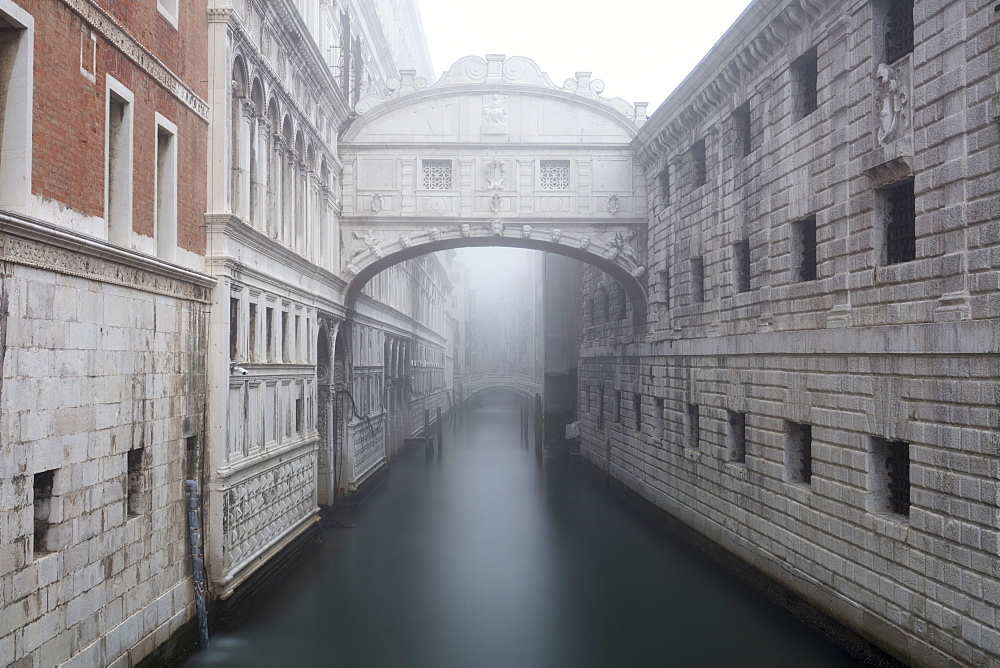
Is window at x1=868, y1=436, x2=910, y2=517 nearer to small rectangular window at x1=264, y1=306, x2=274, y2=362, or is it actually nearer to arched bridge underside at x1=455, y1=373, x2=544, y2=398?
small rectangular window at x1=264, y1=306, x2=274, y2=362

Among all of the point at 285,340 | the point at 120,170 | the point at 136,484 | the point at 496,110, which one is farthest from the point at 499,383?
the point at 120,170

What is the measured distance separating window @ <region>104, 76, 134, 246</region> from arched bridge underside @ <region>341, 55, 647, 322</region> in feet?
33.9

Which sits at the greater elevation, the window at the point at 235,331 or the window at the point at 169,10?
the window at the point at 169,10

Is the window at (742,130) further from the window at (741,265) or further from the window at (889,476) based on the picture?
the window at (889,476)

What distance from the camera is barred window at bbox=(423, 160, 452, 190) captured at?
62.7 ft

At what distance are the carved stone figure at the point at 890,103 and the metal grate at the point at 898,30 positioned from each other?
0.23 metres

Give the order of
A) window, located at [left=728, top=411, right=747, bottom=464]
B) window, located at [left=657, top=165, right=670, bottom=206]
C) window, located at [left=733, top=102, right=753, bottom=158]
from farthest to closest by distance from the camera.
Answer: window, located at [left=657, top=165, right=670, bottom=206] < window, located at [left=733, top=102, right=753, bottom=158] < window, located at [left=728, top=411, right=747, bottom=464]

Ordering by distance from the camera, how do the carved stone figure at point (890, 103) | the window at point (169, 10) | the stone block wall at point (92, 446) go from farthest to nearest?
the window at point (169, 10), the carved stone figure at point (890, 103), the stone block wall at point (92, 446)

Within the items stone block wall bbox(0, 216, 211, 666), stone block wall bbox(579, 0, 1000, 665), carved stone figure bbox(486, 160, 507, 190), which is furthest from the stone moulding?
carved stone figure bbox(486, 160, 507, 190)

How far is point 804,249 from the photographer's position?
11.7 m

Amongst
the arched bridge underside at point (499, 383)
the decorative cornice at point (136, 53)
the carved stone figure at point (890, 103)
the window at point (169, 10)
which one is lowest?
the arched bridge underside at point (499, 383)

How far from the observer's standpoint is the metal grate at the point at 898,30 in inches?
365

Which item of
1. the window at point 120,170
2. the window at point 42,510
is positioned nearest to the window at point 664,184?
the window at point 120,170

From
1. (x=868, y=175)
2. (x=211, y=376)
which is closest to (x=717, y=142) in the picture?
(x=868, y=175)
